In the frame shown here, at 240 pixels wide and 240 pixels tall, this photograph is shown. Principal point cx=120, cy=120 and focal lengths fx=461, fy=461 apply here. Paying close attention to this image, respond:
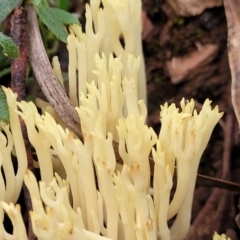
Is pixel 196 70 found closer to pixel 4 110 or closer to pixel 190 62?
pixel 190 62

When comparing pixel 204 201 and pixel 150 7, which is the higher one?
pixel 150 7

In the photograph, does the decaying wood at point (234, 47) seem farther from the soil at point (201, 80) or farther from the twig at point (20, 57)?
the twig at point (20, 57)

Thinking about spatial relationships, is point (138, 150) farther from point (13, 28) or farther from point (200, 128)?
point (13, 28)

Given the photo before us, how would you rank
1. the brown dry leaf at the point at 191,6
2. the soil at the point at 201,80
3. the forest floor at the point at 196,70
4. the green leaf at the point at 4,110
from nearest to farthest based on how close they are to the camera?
the green leaf at the point at 4,110, the soil at the point at 201,80, the forest floor at the point at 196,70, the brown dry leaf at the point at 191,6

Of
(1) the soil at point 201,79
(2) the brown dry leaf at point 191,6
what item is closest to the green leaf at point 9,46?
(1) the soil at point 201,79

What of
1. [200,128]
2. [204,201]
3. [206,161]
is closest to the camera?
[200,128]

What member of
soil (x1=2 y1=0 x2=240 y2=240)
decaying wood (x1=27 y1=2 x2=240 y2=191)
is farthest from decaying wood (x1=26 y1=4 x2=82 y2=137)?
soil (x1=2 y1=0 x2=240 y2=240)

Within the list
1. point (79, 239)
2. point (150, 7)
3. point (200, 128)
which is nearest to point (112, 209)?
point (79, 239)

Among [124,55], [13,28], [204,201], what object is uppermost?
[13,28]
